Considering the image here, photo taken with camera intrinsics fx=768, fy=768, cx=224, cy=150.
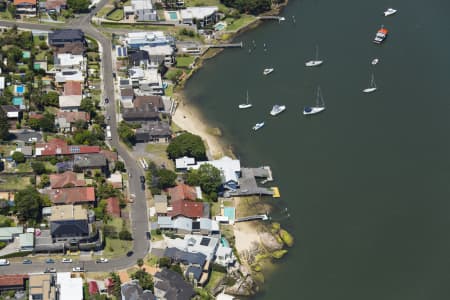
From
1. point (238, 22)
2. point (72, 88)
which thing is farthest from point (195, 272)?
point (238, 22)

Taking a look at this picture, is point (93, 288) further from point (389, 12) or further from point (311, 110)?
point (389, 12)

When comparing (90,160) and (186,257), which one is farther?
Result: (90,160)

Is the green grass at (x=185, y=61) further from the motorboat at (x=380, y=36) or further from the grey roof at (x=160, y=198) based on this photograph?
the grey roof at (x=160, y=198)

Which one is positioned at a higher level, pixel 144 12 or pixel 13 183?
pixel 144 12

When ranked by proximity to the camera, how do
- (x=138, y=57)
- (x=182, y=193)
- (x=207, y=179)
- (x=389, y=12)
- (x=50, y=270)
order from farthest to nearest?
(x=389, y=12) → (x=138, y=57) → (x=207, y=179) → (x=182, y=193) → (x=50, y=270)

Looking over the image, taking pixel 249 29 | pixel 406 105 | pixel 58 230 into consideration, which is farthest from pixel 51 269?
pixel 249 29

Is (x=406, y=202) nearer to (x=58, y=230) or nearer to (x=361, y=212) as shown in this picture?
(x=361, y=212)

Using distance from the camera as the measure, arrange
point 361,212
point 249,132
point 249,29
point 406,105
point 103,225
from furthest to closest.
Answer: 1. point 249,29
2. point 406,105
3. point 249,132
4. point 361,212
5. point 103,225

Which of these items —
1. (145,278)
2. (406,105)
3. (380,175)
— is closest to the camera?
(145,278)
